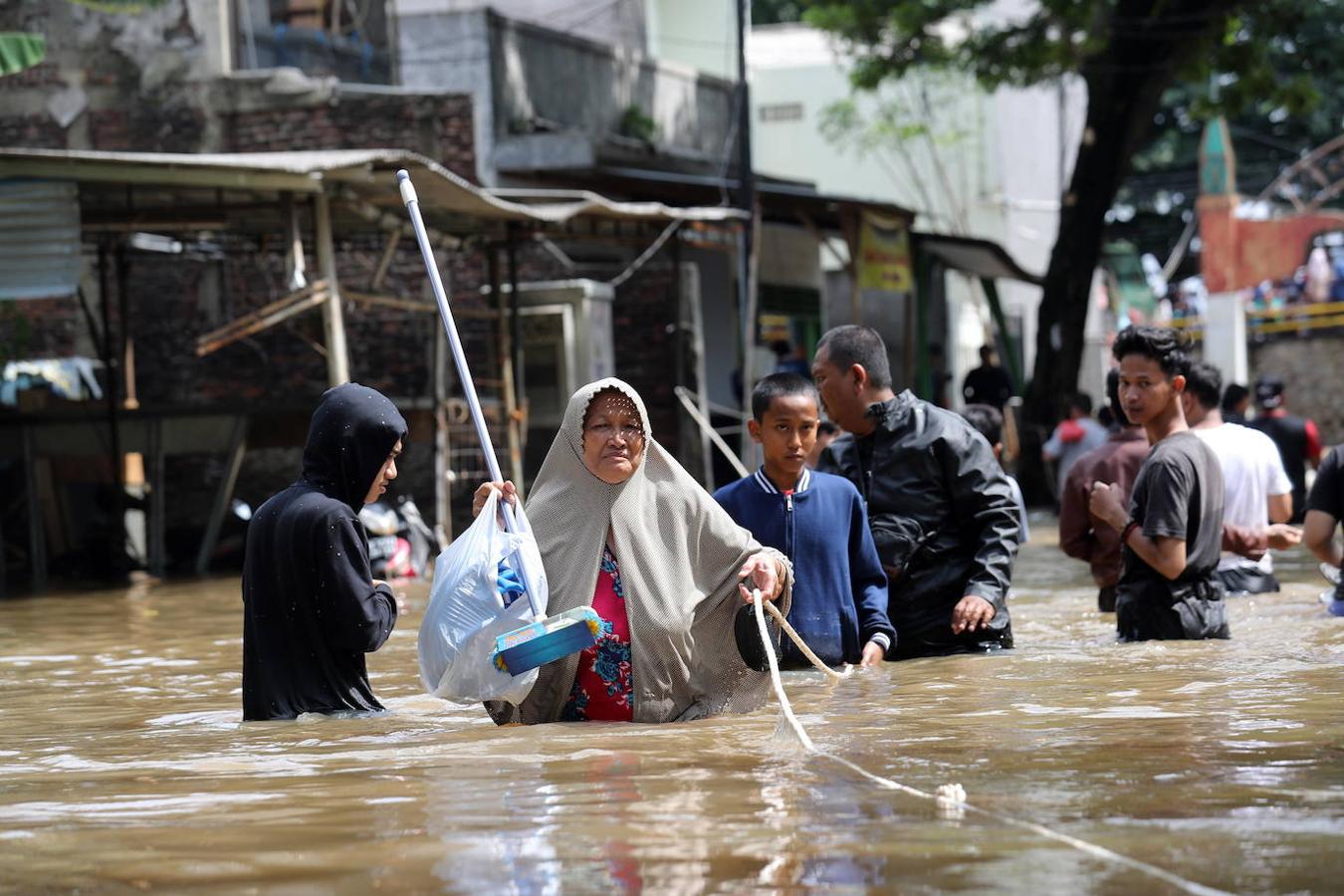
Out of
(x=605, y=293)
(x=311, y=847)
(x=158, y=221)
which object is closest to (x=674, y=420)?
(x=605, y=293)

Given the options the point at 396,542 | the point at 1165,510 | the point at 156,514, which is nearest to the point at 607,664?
the point at 1165,510

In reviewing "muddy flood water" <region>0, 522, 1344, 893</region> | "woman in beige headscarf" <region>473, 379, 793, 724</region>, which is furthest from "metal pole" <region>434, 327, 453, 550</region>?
"woman in beige headscarf" <region>473, 379, 793, 724</region>

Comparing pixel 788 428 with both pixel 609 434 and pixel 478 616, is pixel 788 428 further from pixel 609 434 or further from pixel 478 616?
pixel 478 616

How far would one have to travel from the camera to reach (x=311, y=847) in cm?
427

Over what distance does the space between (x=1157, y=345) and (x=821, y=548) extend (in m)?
1.44

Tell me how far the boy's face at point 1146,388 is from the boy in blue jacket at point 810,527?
110cm

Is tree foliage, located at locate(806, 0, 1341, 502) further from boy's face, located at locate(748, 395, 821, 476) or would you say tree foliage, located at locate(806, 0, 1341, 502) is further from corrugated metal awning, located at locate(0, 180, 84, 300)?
boy's face, located at locate(748, 395, 821, 476)

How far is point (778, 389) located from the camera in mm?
6574

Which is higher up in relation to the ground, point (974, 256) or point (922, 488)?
point (974, 256)

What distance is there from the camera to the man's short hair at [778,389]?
6.57 m

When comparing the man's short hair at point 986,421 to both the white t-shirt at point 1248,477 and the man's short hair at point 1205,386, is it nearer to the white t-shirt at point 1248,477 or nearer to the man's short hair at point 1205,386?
the man's short hair at point 1205,386

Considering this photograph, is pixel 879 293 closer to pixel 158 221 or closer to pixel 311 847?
pixel 158 221

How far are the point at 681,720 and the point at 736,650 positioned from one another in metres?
0.30

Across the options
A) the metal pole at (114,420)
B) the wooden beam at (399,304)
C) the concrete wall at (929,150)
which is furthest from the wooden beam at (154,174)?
the concrete wall at (929,150)
